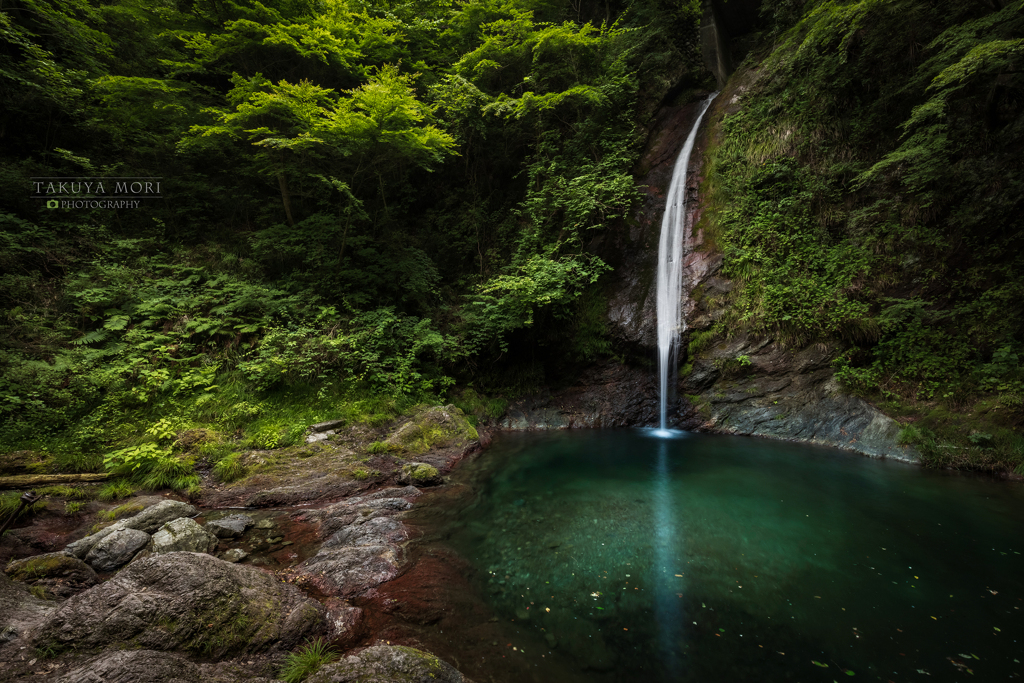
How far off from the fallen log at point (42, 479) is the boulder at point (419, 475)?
165 inches

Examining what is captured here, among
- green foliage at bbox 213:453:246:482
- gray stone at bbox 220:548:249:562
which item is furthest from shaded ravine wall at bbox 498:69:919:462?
gray stone at bbox 220:548:249:562

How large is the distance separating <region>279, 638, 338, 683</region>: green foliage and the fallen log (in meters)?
5.15

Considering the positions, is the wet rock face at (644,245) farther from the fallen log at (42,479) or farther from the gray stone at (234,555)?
the fallen log at (42,479)

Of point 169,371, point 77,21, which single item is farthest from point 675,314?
point 77,21

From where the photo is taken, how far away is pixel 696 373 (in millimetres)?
9406

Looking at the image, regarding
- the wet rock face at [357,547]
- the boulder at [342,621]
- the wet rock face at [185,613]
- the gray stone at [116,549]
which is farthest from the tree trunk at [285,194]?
the boulder at [342,621]

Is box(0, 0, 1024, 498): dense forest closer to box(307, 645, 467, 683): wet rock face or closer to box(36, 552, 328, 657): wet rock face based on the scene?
box(36, 552, 328, 657): wet rock face

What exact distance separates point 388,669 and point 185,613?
4.93ft

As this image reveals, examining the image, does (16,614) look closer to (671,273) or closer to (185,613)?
(185,613)

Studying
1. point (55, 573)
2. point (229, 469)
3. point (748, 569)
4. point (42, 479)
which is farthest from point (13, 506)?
point (748, 569)

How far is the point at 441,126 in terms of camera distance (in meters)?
11.9

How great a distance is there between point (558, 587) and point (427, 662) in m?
1.66

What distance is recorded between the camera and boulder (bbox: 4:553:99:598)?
3.30 metres

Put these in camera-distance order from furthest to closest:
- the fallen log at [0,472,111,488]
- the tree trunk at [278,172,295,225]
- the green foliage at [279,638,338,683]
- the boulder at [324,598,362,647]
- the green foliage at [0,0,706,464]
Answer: the tree trunk at [278,172,295,225] < the green foliage at [0,0,706,464] < the fallen log at [0,472,111,488] < the boulder at [324,598,362,647] < the green foliage at [279,638,338,683]
